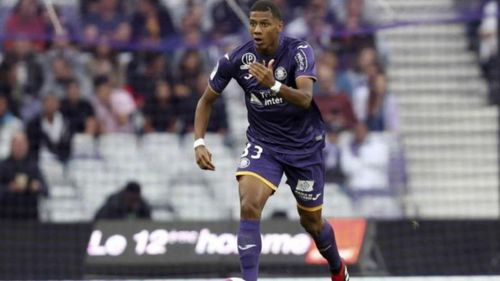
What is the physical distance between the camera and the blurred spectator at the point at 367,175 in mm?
14016

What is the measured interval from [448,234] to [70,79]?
13.3 feet

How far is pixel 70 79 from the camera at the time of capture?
46.1ft

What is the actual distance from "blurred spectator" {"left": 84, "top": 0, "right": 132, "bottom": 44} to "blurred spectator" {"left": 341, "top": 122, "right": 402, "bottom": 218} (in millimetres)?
2458

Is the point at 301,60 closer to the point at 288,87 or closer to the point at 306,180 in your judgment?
the point at 288,87

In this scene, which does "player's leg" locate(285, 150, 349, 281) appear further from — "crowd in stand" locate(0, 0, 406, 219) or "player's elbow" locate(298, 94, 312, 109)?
"crowd in stand" locate(0, 0, 406, 219)

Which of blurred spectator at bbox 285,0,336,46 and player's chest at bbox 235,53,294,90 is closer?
player's chest at bbox 235,53,294,90

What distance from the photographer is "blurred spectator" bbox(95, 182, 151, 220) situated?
13039 millimetres

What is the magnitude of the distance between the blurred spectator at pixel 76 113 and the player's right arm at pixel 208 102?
Answer: 16.7 feet

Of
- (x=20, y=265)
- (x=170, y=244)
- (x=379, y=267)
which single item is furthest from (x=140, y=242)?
(x=379, y=267)

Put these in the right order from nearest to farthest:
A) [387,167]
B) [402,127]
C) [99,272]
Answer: [99,272]
[387,167]
[402,127]

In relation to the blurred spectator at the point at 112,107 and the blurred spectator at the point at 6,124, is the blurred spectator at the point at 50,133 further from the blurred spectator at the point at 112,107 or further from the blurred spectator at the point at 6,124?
the blurred spectator at the point at 112,107

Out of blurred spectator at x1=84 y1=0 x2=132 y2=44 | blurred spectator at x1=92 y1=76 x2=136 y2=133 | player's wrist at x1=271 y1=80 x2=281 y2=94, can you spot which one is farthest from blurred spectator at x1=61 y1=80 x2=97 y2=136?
player's wrist at x1=271 y1=80 x2=281 y2=94

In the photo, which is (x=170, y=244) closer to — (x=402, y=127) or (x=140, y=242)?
(x=140, y=242)

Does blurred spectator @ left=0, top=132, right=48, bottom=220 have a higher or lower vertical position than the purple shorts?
lower
